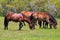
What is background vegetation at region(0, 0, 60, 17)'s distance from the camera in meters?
59.6

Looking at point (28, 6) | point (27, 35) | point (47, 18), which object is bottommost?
point (27, 35)

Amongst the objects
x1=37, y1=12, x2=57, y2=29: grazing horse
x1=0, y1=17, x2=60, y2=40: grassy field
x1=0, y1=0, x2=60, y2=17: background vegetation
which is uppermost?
x1=0, y1=0, x2=60, y2=17: background vegetation

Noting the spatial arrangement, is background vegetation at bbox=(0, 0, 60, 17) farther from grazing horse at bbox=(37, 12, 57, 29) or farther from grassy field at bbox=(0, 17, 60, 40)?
grassy field at bbox=(0, 17, 60, 40)

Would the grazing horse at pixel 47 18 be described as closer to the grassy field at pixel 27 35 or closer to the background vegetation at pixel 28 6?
the grassy field at pixel 27 35

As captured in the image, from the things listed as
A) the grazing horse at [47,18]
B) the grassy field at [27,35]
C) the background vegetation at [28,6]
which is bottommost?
the grassy field at [27,35]

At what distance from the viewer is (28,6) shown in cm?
6125

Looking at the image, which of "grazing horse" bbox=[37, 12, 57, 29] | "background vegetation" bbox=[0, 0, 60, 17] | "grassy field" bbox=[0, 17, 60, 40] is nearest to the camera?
"grassy field" bbox=[0, 17, 60, 40]

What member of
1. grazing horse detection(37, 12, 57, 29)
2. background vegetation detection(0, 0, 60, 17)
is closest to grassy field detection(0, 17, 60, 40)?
grazing horse detection(37, 12, 57, 29)

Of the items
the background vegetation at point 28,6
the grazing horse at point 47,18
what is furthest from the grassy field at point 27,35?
the background vegetation at point 28,6

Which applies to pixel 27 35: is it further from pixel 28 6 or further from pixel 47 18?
pixel 28 6

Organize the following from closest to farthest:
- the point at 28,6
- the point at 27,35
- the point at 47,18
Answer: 1. the point at 27,35
2. the point at 47,18
3. the point at 28,6

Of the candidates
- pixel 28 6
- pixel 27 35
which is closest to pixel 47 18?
pixel 27 35

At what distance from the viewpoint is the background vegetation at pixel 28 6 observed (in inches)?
2346

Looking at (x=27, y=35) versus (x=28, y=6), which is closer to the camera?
(x=27, y=35)
